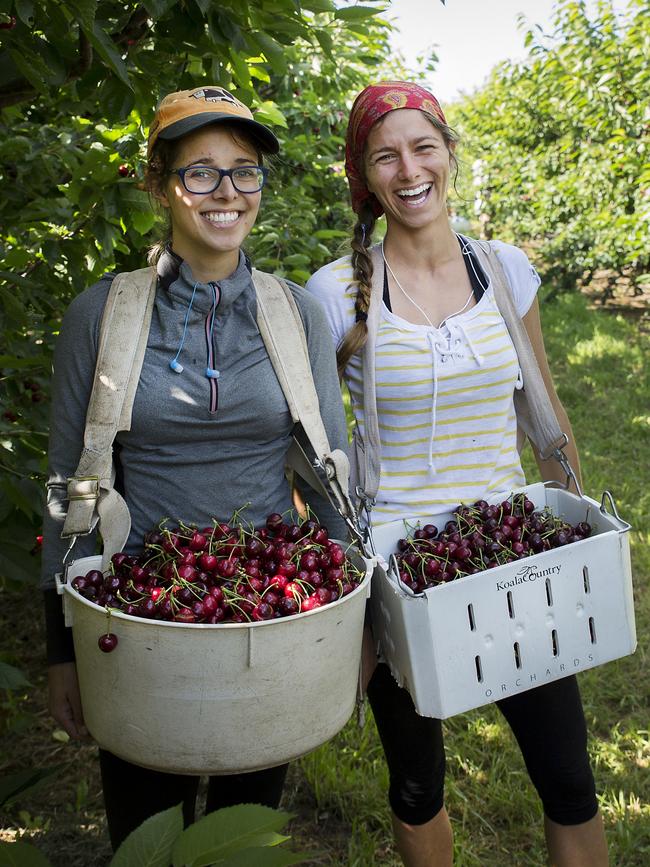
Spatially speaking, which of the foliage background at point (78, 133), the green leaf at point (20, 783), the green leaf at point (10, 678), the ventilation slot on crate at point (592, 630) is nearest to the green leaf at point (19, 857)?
the green leaf at point (20, 783)

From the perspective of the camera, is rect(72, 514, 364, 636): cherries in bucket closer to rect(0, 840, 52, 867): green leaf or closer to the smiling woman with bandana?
the smiling woman with bandana

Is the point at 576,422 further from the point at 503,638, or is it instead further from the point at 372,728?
the point at 503,638

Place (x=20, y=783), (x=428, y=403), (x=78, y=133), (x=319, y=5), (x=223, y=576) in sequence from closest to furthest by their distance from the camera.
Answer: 1. (x=20, y=783)
2. (x=223, y=576)
3. (x=319, y=5)
4. (x=428, y=403)
5. (x=78, y=133)

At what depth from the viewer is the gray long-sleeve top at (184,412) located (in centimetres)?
172

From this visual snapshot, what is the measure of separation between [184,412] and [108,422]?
0.14 m

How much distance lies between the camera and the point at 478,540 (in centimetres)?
182

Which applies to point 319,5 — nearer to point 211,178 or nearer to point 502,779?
point 211,178

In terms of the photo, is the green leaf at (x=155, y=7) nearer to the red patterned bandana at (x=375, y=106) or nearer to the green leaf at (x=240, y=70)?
the green leaf at (x=240, y=70)

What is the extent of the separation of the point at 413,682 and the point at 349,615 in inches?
9.8

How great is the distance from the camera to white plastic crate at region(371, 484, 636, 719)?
1694mm

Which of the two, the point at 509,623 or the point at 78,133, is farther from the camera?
the point at 78,133

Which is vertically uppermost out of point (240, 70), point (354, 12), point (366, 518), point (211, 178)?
point (354, 12)

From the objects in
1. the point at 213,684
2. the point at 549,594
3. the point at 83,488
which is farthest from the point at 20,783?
the point at 549,594

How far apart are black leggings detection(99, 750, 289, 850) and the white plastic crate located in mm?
352
